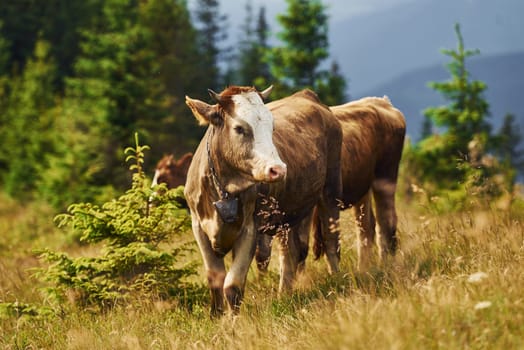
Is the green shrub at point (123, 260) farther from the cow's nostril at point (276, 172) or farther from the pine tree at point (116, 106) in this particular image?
the pine tree at point (116, 106)

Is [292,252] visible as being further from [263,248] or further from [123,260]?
[123,260]

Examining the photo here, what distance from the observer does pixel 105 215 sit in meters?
7.37

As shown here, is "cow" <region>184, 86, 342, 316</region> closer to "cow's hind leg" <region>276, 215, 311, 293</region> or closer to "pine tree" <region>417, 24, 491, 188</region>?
"cow's hind leg" <region>276, 215, 311, 293</region>

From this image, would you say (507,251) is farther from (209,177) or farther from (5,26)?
(5,26)

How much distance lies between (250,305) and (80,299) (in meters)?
2.29

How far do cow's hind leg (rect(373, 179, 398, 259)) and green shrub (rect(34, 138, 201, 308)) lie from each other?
2986 mm

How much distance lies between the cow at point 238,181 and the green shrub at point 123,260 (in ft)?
2.93

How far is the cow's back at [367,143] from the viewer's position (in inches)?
351

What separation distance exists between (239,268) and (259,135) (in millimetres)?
1261

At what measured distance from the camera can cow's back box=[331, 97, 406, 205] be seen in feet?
29.3

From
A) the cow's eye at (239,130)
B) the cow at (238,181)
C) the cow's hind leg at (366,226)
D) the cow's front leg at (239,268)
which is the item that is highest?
the cow's eye at (239,130)

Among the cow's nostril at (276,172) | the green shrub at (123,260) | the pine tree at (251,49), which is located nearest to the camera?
the cow's nostril at (276,172)

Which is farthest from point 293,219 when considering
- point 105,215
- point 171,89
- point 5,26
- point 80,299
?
point 5,26

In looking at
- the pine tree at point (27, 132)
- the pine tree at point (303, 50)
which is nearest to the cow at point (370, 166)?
the pine tree at point (303, 50)
